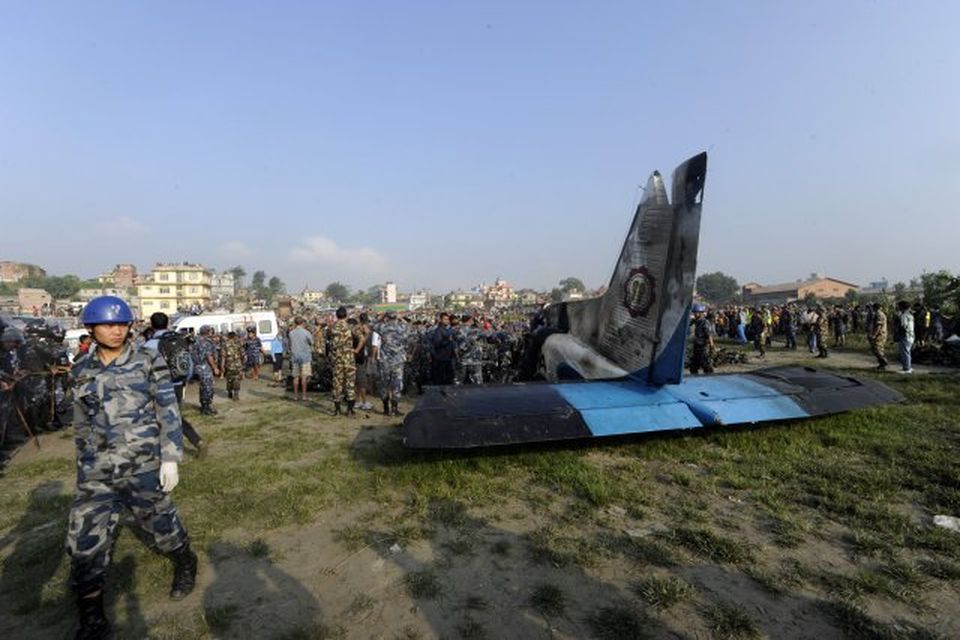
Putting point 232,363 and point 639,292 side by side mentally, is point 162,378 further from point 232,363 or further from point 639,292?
point 232,363

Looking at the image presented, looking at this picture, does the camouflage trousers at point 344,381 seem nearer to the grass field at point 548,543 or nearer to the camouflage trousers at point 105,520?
the grass field at point 548,543

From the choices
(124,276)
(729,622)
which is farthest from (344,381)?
(124,276)

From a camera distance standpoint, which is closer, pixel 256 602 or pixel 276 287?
pixel 256 602

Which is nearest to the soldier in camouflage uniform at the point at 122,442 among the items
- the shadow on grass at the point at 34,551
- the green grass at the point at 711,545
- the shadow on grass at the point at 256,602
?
the shadow on grass at the point at 256,602

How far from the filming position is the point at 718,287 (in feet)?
488

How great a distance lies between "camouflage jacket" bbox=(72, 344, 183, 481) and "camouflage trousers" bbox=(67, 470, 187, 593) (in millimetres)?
86

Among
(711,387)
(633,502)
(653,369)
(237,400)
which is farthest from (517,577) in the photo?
(237,400)

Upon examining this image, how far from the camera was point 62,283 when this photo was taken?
12425cm

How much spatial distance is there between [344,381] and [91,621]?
6.72 metres

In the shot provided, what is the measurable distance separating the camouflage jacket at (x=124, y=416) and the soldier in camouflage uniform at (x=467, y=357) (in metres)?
8.16

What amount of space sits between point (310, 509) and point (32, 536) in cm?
265

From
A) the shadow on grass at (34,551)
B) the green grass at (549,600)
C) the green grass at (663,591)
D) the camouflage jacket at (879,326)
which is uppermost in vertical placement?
the camouflage jacket at (879,326)

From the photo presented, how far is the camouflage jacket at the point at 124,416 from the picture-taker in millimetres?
3553

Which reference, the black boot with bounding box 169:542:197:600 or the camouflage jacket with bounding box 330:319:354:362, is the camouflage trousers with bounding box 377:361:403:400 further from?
the black boot with bounding box 169:542:197:600
